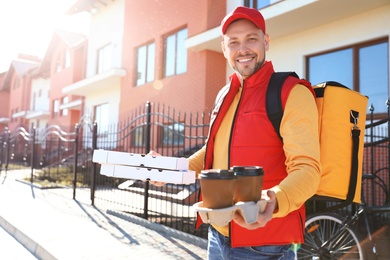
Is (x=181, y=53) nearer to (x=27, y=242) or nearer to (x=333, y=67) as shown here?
(x=333, y=67)

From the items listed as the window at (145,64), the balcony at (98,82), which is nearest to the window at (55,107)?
the balcony at (98,82)

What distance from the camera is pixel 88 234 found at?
604 cm

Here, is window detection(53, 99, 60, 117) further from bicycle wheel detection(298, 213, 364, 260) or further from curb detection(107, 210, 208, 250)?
bicycle wheel detection(298, 213, 364, 260)

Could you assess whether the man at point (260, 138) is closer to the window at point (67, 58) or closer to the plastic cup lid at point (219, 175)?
the plastic cup lid at point (219, 175)

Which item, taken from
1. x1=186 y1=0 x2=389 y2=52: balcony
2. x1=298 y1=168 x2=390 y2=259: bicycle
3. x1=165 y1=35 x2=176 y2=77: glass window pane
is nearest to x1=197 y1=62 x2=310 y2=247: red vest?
x1=298 y1=168 x2=390 y2=259: bicycle

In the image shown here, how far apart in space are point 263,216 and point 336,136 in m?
0.66

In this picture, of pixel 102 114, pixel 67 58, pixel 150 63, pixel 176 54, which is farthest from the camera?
pixel 67 58

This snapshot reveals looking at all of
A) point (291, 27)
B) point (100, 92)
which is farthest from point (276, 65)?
point (100, 92)

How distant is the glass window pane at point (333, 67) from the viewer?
9.57 meters

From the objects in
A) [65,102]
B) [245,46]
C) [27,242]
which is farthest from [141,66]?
[245,46]

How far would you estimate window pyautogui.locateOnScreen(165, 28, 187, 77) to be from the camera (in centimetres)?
1432

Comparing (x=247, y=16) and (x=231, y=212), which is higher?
(x=247, y=16)

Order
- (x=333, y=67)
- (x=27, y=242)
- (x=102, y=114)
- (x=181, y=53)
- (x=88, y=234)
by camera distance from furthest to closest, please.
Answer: (x=102, y=114)
(x=181, y=53)
(x=333, y=67)
(x=88, y=234)
(x=27, y=242)

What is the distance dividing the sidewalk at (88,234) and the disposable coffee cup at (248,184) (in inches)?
160
